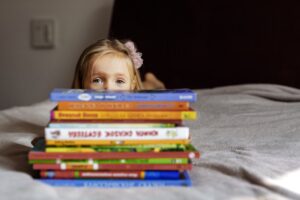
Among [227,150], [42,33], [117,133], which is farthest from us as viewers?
[42,33]

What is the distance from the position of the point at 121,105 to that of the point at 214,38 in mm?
1282

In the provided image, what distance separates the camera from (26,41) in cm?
214

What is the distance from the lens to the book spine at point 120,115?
667 mm

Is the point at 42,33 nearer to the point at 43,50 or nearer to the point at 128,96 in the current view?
the point at 43,50

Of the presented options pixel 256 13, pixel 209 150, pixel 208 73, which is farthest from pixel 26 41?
pixel 209 150

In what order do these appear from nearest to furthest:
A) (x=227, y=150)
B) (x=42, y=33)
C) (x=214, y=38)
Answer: (x=227, y=150), (x=214, y=38), (x=42, y=33)

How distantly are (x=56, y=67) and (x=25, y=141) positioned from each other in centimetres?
125

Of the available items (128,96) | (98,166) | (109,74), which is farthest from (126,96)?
(109,74)

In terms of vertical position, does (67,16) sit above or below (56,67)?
above

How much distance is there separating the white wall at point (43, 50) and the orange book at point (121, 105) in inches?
59.4

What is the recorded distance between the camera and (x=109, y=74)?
3.08 ft

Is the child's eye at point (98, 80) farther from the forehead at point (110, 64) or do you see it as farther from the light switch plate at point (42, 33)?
the light switch plate at point (42, 33)

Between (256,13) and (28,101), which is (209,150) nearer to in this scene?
(256,13)

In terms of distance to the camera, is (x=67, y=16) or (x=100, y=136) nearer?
(x=100, y=136)
